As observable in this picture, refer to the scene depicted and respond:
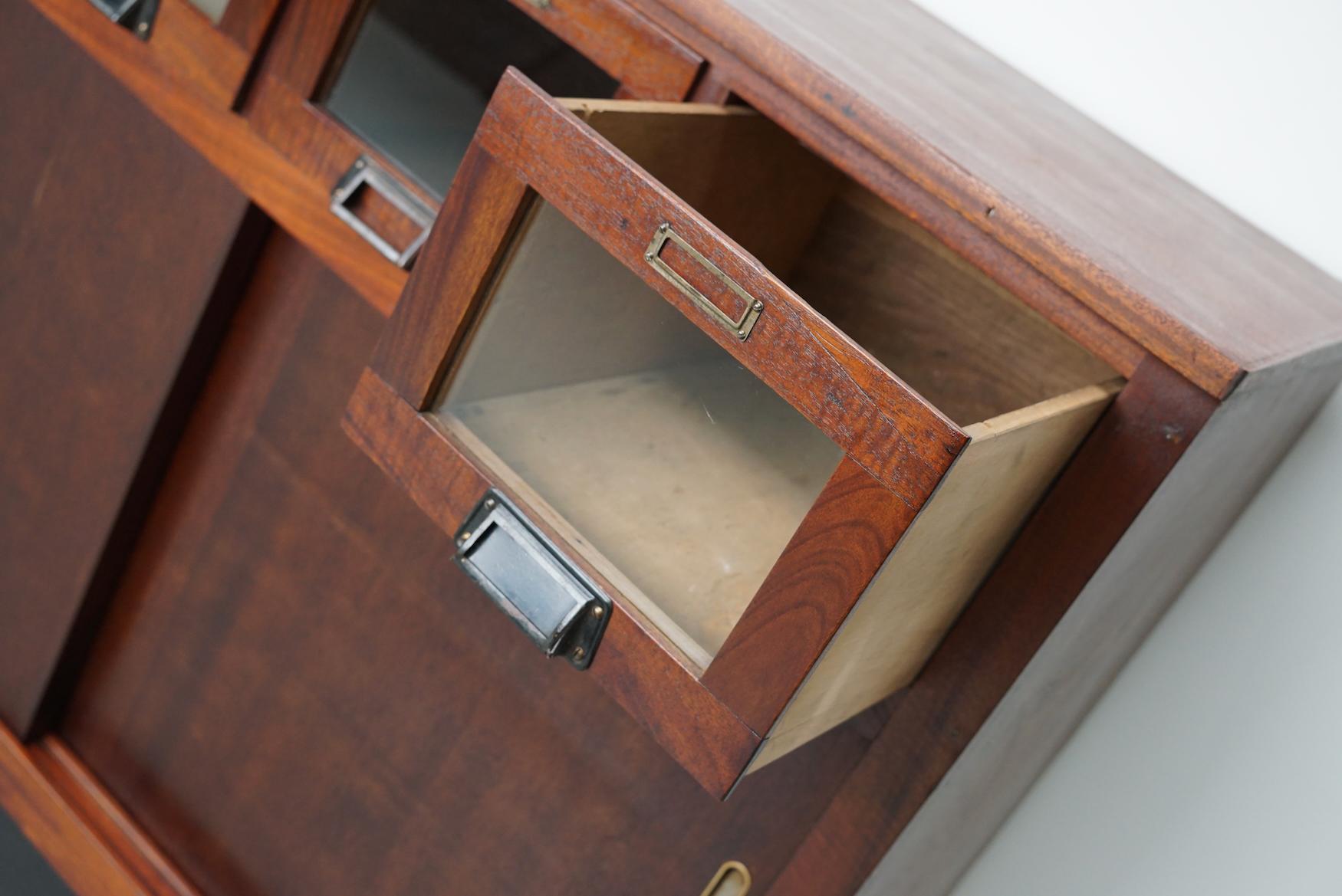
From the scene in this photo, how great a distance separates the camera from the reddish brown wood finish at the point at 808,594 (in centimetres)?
57

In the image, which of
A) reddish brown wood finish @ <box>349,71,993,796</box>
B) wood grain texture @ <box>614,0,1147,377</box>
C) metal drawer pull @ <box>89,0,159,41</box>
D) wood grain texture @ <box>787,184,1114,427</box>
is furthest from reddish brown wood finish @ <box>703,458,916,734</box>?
metal drawer pull @ <box>89,0,159,41</box>

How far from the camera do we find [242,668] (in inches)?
43.5

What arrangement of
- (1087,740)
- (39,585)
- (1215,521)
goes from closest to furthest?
(1215,521)
(1087,740)
(39,585)

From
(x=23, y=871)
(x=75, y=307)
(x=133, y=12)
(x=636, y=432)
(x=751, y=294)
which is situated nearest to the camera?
(x=751, y=294)

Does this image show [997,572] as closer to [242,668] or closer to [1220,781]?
[1220,781]

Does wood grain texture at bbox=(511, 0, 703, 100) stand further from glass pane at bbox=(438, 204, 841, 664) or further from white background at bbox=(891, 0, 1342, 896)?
white background at bbox=(891, 0, 1342, 896)

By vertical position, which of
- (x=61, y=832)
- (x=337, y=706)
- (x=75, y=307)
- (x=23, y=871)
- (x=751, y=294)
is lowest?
(x=23, y=871)

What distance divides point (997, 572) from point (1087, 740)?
0.41 m

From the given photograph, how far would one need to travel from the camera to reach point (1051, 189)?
2.38ft

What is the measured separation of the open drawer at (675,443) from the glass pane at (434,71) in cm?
19

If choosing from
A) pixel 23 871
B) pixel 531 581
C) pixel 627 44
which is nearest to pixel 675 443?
pixel 531 581

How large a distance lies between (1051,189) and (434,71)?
0.45 m

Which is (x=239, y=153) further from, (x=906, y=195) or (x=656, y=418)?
(x=906, y=195)

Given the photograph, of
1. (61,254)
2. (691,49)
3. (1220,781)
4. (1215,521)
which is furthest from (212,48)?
(1220,781)
